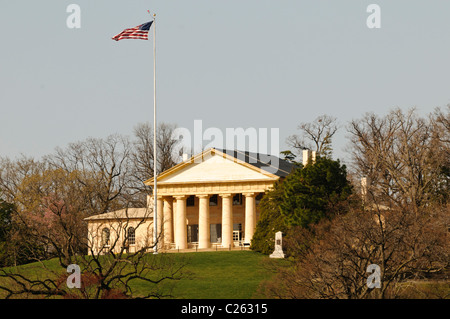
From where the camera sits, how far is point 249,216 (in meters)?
79.7

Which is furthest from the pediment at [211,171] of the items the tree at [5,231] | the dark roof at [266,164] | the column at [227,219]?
the tree at [5,231]

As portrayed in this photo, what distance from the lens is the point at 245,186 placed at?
80.2 meters

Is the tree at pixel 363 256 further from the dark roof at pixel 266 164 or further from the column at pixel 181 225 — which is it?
the column at pixel 181 225

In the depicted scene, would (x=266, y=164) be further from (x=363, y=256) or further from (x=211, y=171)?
(x=363, y=256)

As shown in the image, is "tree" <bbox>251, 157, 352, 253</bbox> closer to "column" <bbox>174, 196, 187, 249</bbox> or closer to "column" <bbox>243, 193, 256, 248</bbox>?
"column" <bbox>243, 193, 256, 248</bbox>

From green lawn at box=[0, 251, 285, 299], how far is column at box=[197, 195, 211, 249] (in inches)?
344

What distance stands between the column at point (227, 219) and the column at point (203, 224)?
1685 millimetres

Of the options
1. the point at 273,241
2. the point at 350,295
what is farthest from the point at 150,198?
the point at 350,295

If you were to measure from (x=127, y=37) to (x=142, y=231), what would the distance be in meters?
28.1

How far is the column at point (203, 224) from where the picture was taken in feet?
262

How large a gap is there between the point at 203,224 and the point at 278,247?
15.0 metres

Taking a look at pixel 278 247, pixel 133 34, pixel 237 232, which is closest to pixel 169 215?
pixel 237 232

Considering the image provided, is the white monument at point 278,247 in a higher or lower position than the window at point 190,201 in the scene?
lower
